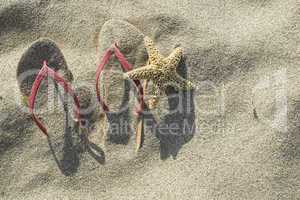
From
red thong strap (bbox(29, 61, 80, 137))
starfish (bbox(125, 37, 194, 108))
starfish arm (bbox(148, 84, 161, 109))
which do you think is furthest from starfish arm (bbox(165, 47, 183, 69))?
red thong strap (bbox(29, 61, 80, 137))

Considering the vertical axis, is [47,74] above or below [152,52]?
below

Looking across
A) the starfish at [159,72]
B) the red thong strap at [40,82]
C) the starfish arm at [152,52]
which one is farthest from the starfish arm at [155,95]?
the red thong strap at [40,82]

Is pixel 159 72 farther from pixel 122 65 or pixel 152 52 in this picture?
pixel 122 65

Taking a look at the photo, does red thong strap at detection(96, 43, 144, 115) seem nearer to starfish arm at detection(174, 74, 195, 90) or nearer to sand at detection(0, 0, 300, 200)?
sand at detection(0, 0, 300, 200)

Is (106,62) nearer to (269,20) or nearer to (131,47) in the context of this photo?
(131,47)

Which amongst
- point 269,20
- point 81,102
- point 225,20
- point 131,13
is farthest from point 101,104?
point 269,20

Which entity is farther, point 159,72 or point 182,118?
point 182,118

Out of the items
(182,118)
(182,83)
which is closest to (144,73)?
(182,83)

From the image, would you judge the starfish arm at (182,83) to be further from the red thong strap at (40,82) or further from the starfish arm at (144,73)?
the red thong strap at (40,82)
